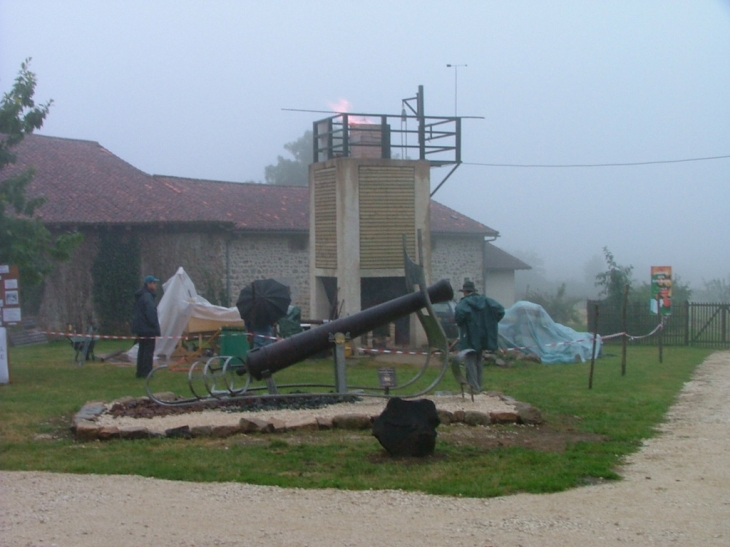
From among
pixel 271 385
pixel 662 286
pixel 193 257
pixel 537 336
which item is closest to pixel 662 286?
pixel 662 286

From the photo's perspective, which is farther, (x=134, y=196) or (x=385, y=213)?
(x=134, y=196)

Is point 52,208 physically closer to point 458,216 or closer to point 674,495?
point 458,216

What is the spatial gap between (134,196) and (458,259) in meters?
13.3

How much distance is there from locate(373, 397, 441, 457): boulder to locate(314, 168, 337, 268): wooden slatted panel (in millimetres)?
13123

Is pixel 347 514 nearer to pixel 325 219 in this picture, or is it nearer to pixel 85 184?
pixel 325 219

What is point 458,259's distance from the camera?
117 feet

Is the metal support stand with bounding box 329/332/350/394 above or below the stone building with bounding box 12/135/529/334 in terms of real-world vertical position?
below

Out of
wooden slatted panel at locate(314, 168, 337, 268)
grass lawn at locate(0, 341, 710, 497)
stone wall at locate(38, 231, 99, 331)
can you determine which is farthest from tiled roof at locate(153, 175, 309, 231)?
grass lawn at locate(0, 341, 710, 497)

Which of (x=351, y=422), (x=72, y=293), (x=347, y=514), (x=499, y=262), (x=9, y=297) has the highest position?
(x=499, y=262)

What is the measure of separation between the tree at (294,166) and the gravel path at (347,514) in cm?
6190

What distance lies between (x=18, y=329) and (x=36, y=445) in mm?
17232

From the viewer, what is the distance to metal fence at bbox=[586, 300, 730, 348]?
1107 inches

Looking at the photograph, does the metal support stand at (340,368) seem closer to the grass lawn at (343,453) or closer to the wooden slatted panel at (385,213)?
the grass lawn at (343,453)

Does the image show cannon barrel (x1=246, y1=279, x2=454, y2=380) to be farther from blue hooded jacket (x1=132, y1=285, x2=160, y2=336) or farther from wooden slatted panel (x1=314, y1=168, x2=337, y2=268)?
wooden slatted panel (x1=314, y1=168, x2=337, y2=268)
